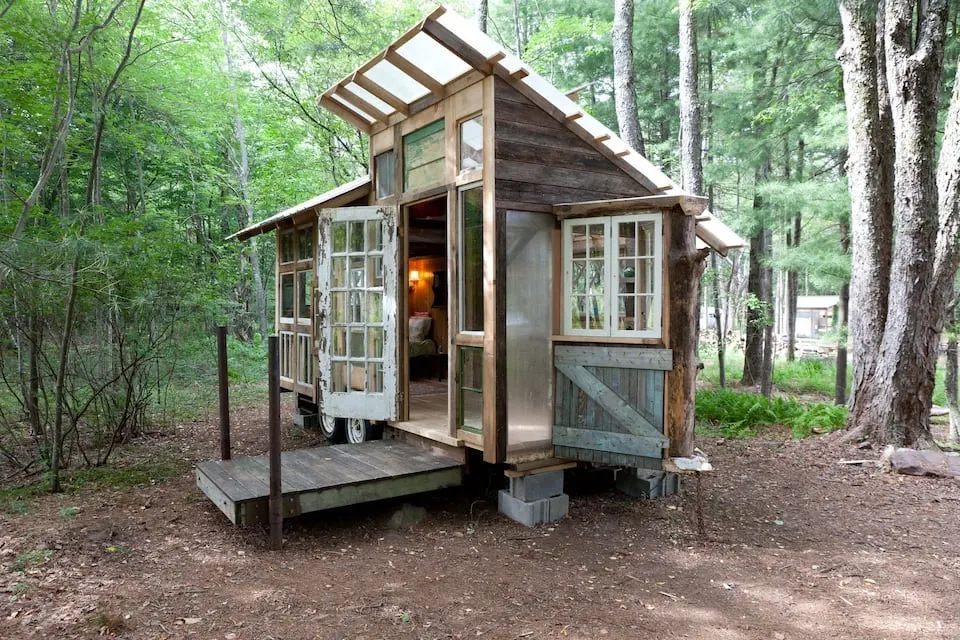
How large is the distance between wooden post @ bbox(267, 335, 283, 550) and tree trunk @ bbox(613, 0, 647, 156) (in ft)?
22.5

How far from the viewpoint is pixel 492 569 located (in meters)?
4.01

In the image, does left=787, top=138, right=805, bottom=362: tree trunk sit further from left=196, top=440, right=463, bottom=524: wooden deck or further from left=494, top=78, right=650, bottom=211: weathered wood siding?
left=196, top=440, right=463, bottom=524: wooden deck

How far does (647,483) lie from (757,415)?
4.09 meters

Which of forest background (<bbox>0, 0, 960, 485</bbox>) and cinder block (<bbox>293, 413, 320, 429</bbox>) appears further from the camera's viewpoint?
cinder block (<bbox>293, 413, 320, 429</bbox>)

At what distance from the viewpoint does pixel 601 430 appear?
4844 mm

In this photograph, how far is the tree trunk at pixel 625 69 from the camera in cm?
905

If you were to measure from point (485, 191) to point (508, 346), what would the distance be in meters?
1.25

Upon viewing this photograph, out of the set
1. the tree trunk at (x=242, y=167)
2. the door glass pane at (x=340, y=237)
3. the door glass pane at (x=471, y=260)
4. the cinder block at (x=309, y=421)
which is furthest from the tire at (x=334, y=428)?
the tree trunk at (x=242, y=167)

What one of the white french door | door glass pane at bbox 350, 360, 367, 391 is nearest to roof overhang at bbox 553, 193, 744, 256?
the white french door

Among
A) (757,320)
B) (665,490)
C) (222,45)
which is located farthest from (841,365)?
(222,45)

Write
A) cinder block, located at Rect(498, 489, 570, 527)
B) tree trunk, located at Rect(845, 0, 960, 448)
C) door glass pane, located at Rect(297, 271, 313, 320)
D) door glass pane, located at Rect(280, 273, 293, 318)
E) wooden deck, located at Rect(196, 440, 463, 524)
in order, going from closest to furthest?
wooden deck, located at Rect(196, 440, 463, 524) < cinder block, located at Rect(498, 489, 570, 527) < tree trunk, located at Rect(845, 0, 960, 448) < door glass pane, located at Rect(297, 271, 313, 320) < door glass pane, located at Rect(280, 273, 293, 318)

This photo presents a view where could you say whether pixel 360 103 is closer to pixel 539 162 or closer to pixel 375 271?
pixel 375 271

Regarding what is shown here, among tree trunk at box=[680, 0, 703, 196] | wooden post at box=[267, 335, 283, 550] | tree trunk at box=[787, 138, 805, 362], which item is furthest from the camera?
tree trunk at box=[787, 138, 805, 362]

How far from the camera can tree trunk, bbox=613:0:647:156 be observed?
905 cm
